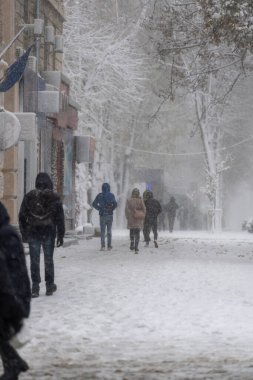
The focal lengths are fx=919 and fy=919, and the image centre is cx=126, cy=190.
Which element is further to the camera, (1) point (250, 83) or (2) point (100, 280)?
(1) point (250, 83)

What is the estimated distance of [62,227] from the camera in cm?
1301

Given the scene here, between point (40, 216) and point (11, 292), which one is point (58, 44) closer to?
point (40, 216)

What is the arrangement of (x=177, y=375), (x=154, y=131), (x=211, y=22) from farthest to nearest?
(x=154, y=131) → (x=211, y=22) → (x=177, y=375)

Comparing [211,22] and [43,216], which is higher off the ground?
[211,22]

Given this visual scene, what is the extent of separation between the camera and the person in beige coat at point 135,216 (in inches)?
957

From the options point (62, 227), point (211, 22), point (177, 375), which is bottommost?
point (177, 375)

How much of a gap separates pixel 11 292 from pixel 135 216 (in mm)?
18374

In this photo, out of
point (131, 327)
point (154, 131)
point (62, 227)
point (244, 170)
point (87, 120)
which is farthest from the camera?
point (244, 170)

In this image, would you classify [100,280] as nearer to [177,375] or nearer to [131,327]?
[131,327]

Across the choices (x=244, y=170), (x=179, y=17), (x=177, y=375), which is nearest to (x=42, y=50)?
(x=179, y=17)

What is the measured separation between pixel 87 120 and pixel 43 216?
105 feet

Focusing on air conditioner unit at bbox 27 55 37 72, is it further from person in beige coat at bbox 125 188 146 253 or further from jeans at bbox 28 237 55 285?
jeans at bbox 28 237 55 285

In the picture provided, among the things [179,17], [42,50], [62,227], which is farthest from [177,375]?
[42,50]

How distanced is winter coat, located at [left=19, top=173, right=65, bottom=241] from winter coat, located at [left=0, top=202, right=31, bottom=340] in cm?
649
